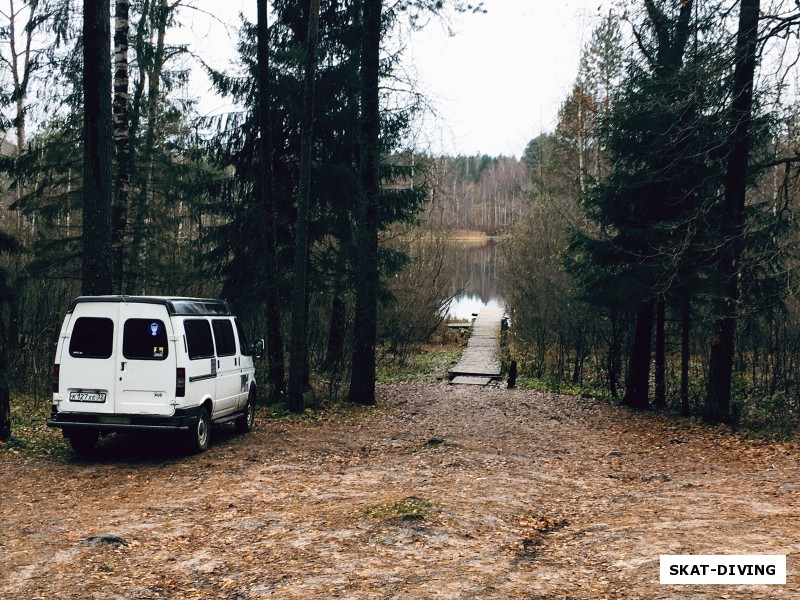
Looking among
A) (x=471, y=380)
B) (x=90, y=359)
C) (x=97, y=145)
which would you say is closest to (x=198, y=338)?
(x=90, y=359)

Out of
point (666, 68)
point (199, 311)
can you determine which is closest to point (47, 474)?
point (199, 311)

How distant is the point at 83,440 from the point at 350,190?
9416 mm

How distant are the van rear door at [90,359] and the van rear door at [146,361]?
0.43 ft

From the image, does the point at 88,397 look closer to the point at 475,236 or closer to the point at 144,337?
the point at 144,337

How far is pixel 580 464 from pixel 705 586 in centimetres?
583

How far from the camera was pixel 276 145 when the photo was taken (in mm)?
18984

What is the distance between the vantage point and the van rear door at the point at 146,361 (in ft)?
35.4

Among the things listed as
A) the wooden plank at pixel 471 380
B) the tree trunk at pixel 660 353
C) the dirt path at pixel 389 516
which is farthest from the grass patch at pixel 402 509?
the wooden plank at pixel 471 380

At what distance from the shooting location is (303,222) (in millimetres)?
15977

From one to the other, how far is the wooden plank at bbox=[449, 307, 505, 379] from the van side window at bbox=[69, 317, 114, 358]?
14380mm

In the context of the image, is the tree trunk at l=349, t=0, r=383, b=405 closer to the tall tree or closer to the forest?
the forest

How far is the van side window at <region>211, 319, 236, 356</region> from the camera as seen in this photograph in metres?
12.5

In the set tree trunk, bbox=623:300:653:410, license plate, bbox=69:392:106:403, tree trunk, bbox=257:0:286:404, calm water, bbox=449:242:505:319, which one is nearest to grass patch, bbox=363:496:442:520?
license plate, bbox=69:392:106:403

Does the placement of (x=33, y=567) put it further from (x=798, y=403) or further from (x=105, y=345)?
(x=798, y=403)
